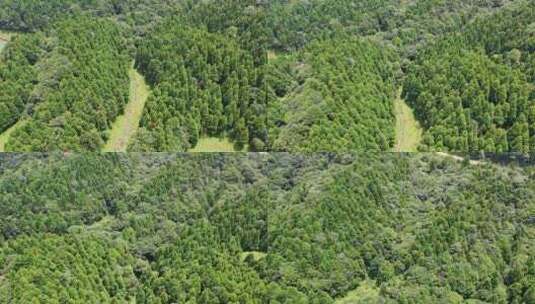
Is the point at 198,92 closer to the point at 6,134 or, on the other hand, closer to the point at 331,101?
the point at 331,101

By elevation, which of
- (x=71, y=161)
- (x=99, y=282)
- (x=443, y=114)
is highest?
(x=443, y=114)

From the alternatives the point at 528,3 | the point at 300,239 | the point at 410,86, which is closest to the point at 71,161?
the point at 300,239

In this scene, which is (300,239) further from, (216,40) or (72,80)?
(72,80)

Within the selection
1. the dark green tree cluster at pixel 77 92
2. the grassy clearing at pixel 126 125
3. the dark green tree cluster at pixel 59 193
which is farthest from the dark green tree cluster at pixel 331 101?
the dark green tree cluster at pixel 59 193

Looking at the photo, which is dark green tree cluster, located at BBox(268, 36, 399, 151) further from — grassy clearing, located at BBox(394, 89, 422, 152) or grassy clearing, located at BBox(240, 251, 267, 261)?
grassy clearing, located at BBox(240, 251, 267, 261)

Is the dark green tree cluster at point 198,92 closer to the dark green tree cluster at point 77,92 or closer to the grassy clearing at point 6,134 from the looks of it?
the dark green tree cluster at point 77,92

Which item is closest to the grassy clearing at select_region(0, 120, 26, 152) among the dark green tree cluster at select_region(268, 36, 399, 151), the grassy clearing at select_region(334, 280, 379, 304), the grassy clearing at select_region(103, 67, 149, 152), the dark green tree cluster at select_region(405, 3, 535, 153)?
the grassy clearing at select_region(103, 67, 149, 152)

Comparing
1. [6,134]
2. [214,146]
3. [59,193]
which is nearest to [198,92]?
[214,146]

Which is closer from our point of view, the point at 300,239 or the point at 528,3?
the point at 300,239
